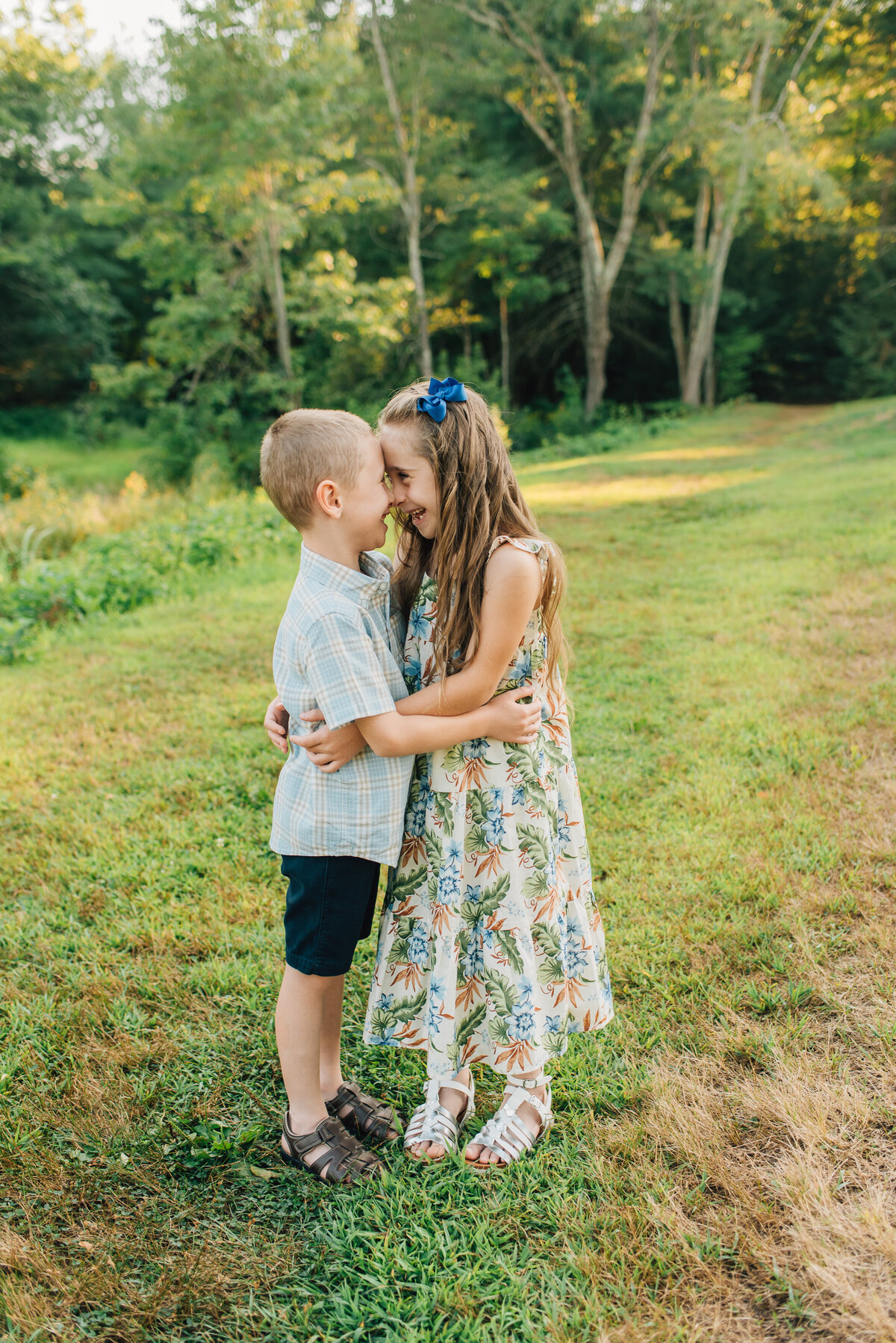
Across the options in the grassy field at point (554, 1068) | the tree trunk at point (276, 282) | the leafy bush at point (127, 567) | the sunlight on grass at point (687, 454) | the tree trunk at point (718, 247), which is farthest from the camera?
the tree trunk at point (718, 247)

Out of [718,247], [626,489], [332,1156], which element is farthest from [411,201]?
[332,1156]

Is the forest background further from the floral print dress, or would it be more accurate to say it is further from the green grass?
the floral print dress

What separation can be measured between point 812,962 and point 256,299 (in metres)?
17.2

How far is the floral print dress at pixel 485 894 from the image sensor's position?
1.84 metres

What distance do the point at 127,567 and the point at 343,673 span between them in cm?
561

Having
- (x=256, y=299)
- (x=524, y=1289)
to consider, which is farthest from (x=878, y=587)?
(x=256, y=299)

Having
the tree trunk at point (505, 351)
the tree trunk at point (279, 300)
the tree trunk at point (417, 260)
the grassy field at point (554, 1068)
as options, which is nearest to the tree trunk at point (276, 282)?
the tree trunk at point (279, 300)

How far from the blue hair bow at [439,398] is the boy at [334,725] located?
0.13m

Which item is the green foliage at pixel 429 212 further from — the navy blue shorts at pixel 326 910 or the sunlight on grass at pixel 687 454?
the navy blue shorts at pixel 326 910

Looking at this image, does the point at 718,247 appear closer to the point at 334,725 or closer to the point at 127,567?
the point at 127,567

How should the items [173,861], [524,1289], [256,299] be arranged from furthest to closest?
[256,299] < [173,861] < [524,1289]

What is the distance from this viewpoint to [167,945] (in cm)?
262

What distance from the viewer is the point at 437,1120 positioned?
6.35 feet

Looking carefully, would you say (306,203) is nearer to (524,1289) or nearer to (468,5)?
(468,5)
